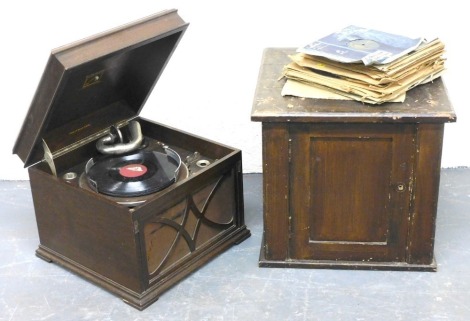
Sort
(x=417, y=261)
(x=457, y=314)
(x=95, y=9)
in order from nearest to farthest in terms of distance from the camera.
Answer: (x=457, y=314) → (x=417, y=261) → (x=95, y=9)

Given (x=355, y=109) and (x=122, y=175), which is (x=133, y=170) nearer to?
(x=122, y=175)

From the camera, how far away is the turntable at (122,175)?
7.04ft

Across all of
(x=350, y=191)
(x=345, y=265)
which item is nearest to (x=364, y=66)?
(x=350, y=191)

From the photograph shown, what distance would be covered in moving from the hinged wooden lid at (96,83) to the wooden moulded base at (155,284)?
0.28 meters

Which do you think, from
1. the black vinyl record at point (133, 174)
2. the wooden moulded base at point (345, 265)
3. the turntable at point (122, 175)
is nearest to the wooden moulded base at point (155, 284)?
the turntable at point (122, 175)

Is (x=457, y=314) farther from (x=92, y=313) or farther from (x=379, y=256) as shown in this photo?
(x=92, y=313)

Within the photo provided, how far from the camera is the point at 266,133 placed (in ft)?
7.17

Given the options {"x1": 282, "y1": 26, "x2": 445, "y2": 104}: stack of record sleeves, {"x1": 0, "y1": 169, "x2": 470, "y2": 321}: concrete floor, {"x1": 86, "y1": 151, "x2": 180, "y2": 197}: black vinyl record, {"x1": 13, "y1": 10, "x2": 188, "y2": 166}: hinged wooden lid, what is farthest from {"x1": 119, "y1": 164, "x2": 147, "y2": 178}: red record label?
{"x1": 282, "y1": 26, "x2": 445, "y2": 104}: stack of record sleeves

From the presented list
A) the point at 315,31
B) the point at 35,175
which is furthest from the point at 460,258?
the point at 35,175

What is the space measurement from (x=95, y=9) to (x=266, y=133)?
850 mm

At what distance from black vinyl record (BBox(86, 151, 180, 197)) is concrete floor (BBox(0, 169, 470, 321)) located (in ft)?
0.89

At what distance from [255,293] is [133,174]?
45 centimetres

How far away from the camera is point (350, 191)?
7.38 ft

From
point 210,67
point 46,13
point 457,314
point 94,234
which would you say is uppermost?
point 46,13
